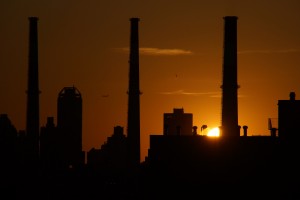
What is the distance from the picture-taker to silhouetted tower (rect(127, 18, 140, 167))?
92.9m

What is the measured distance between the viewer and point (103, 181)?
85.4 metres

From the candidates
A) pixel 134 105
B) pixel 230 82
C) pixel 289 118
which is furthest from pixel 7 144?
pixel 289 118

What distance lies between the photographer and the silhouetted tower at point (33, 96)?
93.9 meters

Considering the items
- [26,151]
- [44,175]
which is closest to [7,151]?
[26,151]

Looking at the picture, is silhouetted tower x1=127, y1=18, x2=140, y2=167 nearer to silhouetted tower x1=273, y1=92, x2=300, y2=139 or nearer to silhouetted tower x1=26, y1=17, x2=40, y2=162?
silhouetted tower x1=26, y1=17, x2=40, y2=162

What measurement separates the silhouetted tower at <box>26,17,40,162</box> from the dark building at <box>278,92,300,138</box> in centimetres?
2823

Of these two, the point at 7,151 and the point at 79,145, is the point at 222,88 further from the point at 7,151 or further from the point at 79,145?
the point at 79,145

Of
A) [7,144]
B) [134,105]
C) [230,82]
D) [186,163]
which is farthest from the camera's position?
[7,144]

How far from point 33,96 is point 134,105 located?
877 centimetres

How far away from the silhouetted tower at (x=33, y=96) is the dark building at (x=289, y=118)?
28.2 meters

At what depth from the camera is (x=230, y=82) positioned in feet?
285

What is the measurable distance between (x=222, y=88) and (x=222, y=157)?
75.9 feet

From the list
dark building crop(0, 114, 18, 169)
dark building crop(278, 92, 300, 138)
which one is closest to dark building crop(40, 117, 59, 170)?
dark building crop(0, 114, 18, 169)

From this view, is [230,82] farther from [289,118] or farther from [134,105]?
[289,118]
